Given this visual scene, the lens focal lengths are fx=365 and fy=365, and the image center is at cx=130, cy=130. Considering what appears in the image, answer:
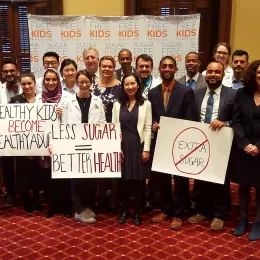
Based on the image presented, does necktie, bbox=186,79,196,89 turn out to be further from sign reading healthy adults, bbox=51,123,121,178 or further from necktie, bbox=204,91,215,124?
sign reading healthy adults, bbox=51,123,121,178

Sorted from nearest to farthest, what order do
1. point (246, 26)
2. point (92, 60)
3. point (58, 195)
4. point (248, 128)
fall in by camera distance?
point (248, 128)
point (58, 195)
point (92, 60)
point (246, 26)

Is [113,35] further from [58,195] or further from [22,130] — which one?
→ [58,195]

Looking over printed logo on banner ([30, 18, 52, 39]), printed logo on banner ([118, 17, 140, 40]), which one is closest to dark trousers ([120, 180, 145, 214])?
printed logo on banner ([118, 17, 140, 40])

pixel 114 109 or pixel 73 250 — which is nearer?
pixel 73 250

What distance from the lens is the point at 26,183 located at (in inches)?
122

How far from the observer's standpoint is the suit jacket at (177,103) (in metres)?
2.76

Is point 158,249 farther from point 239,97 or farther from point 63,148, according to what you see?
point 239,97

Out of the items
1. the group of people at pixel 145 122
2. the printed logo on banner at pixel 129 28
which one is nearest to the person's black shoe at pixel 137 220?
the group of people at pixel 145 122

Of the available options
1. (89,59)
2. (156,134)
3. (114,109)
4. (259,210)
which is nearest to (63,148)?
(114,109)

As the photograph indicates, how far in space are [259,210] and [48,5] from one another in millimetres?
3810

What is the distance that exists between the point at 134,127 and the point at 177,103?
1.23ft

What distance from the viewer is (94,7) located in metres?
5.01

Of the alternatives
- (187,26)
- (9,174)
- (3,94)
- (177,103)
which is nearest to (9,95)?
(3,94)

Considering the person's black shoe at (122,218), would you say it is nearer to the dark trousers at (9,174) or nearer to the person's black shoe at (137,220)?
the person's black shoe at (137,220)
